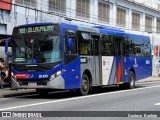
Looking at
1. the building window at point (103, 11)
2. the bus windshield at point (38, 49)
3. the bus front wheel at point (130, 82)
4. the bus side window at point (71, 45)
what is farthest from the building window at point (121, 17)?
the bus windshield at point (38, 49)

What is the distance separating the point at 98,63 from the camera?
61.8 feet

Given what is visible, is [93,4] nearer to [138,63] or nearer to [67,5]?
[67,5]

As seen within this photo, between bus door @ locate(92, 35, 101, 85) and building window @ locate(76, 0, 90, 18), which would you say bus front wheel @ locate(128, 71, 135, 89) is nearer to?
bus door @ locate(92, 35, 101, 85)

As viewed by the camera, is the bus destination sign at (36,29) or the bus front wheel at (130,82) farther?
the bus front wheel at (130,82)

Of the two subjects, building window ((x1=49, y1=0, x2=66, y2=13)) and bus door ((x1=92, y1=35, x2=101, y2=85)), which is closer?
bus door ((x1=92, y1=35, x2=101, y2=85))

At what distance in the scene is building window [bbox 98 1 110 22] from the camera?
1452 inches

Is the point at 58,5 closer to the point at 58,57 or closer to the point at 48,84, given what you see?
the point at 58,57

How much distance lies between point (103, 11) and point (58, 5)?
308 inches

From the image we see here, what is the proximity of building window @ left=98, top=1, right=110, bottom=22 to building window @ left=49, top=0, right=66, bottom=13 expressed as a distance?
6098mm

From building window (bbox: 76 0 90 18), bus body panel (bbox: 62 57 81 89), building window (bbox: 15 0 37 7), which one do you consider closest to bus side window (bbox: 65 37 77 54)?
bus body panel (bbox: 62 57 81 89)

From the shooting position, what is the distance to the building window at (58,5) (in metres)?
A: 29.8

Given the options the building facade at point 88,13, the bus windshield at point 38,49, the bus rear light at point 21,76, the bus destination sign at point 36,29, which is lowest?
the bus rear light at point 21,76

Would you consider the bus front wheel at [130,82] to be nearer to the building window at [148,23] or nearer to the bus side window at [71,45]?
the bus side window at [71,45]

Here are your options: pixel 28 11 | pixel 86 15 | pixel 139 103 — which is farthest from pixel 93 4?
pixel 139 103
